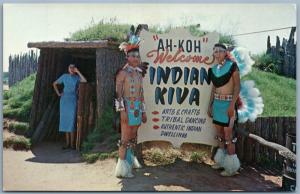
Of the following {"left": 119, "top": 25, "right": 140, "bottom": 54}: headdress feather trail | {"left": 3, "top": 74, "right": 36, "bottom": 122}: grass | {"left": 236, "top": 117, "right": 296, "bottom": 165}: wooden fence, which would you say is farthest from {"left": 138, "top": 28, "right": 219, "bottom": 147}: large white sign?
{"left": 3, "top": 74, "right": 36, "bottom": 122}: grass

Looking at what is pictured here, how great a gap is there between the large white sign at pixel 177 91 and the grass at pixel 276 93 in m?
1.47

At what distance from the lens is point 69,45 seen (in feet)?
26.9

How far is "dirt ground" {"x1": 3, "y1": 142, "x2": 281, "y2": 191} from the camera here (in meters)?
7.23

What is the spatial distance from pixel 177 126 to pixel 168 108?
323mm

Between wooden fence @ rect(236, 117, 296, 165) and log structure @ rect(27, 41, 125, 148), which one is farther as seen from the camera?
log structure @ rect(27, 41, 125, 148)

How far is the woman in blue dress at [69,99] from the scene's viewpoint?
8.52 m

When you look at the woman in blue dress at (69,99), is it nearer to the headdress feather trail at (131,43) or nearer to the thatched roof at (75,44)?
the thatched roof at (75,44)

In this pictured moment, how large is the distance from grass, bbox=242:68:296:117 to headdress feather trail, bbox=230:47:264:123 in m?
0.69

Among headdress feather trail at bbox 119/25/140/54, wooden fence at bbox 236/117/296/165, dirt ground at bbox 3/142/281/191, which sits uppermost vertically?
headdress feather trail at bbox 119/25/140/54

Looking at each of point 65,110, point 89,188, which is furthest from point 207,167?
point 65,110

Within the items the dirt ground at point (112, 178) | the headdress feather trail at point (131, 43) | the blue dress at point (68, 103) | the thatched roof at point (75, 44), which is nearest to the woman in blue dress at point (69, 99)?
the blue dress at point (68, 103)

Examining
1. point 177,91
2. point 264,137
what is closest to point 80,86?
point 177,91

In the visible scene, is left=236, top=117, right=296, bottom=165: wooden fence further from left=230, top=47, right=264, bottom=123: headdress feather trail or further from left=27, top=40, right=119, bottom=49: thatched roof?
left=27, top=40, right=119, bottom=49: thatched roof

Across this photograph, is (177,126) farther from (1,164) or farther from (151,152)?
(1,164)
